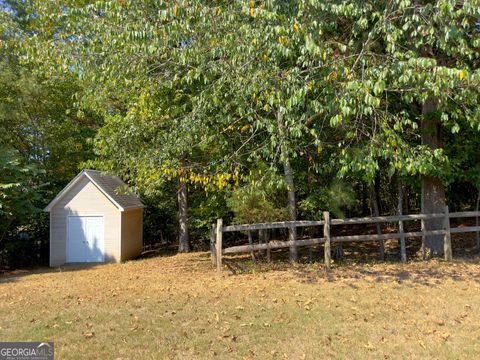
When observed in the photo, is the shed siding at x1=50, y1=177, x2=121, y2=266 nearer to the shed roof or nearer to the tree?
→ the shed roof

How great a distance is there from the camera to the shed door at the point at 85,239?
15.0 metres

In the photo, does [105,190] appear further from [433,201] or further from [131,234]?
[433,201]

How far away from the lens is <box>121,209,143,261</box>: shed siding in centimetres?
1534

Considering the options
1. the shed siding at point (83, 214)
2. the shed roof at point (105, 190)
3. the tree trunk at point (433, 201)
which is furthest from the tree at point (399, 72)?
the shed siding at point (83, 214)

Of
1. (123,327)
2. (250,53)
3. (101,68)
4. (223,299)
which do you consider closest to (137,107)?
(101,68)

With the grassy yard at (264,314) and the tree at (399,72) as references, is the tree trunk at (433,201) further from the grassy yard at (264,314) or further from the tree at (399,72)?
the grassy yard at (264,314)

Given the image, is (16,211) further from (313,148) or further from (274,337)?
(274,337)

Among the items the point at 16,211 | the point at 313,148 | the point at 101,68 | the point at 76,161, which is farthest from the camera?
the point at 76,161

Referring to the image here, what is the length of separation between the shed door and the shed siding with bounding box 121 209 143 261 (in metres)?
0.82

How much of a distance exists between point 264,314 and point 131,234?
36.0 feet

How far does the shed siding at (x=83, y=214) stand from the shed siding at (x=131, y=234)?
0.36 meters

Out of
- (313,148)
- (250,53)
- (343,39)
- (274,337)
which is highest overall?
(343,39)

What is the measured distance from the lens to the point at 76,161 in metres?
18.9

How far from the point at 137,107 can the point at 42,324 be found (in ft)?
23.7
